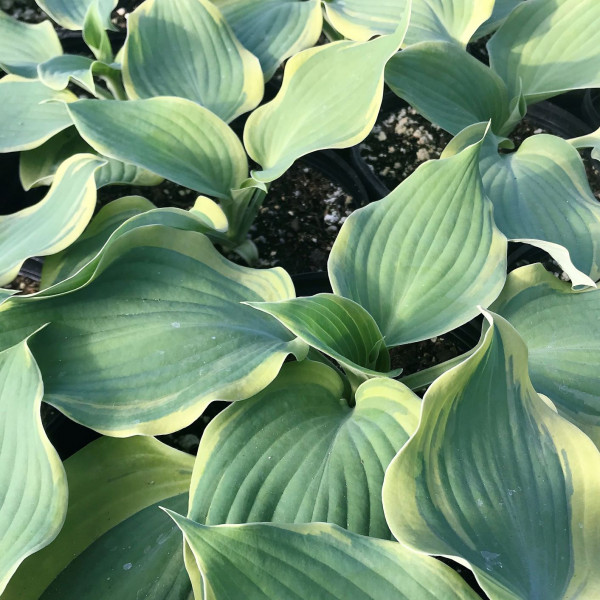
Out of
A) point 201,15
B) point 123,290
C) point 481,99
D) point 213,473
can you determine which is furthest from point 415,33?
point 213,473

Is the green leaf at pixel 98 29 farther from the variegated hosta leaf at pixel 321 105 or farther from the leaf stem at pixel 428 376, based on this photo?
the leaf stem at pixel 428 376

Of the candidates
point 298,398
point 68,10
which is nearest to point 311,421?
point 298,398

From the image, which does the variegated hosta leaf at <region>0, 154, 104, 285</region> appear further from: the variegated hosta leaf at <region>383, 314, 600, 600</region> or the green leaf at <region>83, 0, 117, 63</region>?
the variegated hosta leaf at <region>383, 314, 600, 600</region>

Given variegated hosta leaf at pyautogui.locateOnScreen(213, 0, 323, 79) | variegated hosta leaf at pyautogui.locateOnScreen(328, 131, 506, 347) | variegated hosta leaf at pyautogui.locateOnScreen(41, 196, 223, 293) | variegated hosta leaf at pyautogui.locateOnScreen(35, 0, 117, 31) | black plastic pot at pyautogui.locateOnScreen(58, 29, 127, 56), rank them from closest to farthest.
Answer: variegated hosta leaf at pyautogui.locateOnScreen(328, 131, 506, 347) < variegated hosta leaf at pyautogui.locateOnScreen(41, 196, 223, 293) < variegated hosta leaf at pyautogui.locateOnScreen(213, 0, 323, 79) < variegated hosta leaf at pyautogui.locateOnScreen(35, 0, 117, 31) < black plastic pot at pyautogui.locateOnScreen(58, 29, 127, 56)

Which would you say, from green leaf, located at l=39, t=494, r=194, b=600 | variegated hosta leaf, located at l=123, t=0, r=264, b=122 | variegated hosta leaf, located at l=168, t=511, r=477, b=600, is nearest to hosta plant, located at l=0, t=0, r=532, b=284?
variegated hosta leaf, located at l=123, t=0, r=264, b=122

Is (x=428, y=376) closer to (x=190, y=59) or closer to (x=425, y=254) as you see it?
(x=425, y=254)

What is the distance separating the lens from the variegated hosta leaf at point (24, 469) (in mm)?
497

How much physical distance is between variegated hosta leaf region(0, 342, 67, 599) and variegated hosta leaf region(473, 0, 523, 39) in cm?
94

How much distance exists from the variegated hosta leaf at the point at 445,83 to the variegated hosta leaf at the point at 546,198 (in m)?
0.09

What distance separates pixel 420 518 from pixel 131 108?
635 millimetres

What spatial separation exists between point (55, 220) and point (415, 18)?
662 mm

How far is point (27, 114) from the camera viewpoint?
3.31 feet

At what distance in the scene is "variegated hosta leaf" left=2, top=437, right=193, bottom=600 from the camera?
0.56 metres

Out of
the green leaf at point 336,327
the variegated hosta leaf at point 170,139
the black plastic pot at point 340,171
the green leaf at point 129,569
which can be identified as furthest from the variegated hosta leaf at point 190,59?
the green leaf at point 129,569
